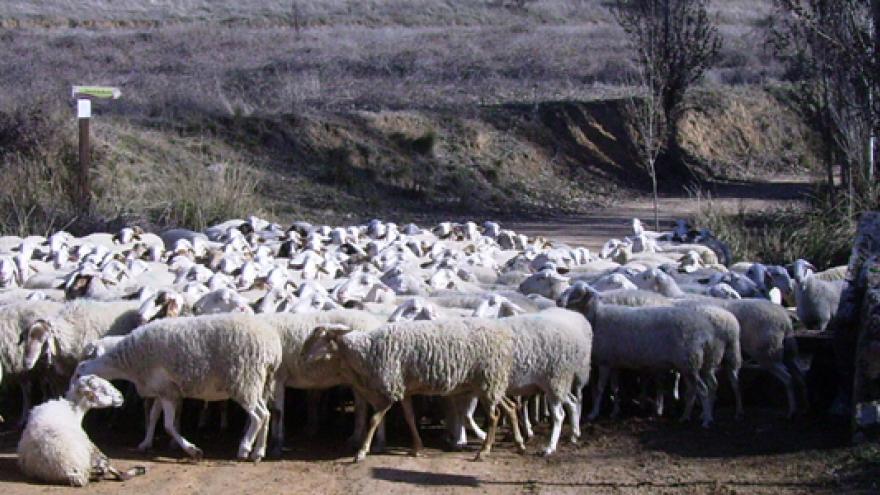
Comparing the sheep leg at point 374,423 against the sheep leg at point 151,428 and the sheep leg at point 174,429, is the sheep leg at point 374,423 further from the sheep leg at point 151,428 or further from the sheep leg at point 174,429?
the sheep leg at point 151,428

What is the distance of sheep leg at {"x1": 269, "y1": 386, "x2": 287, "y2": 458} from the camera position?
9188 mm

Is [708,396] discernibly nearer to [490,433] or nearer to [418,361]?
[490,433]

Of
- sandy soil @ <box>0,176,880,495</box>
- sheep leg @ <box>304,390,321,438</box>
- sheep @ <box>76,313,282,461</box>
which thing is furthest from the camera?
sheep leg @ <box>304,390,321,438</box>

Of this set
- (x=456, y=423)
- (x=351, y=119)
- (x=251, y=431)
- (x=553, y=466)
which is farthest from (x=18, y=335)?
(x=351, y=119)

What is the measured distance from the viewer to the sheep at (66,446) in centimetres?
823

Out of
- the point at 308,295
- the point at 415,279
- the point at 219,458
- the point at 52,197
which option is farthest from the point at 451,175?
the point at 219,458

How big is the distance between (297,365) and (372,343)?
64 centimetres

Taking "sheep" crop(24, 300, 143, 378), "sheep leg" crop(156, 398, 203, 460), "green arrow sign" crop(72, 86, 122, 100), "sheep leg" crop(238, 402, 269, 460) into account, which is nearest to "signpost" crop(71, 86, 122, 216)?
"green arrow sign" crop(72, 86, 122, 100)

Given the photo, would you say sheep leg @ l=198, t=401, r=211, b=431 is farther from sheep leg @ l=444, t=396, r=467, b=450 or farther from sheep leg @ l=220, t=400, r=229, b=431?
sheep leg @ l=444, t=396, r=467, b=450

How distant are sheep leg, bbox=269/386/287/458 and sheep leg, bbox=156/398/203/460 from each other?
0.53 metres

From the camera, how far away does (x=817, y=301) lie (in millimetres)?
12227

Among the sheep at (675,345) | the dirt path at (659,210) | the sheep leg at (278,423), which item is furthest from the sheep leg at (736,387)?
the dirt path at (659,210)

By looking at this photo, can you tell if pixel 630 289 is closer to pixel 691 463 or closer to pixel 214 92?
pixel 691 463

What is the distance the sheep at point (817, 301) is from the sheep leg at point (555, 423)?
12.4 feet
